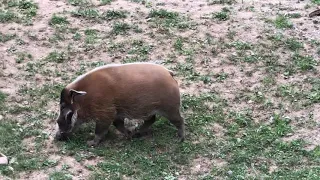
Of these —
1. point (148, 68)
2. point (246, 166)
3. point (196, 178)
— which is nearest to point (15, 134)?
point (148, 68)

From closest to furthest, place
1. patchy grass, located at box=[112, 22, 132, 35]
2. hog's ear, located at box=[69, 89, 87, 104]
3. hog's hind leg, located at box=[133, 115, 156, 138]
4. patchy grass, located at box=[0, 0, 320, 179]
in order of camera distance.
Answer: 1. patchy grass, located at box=[0, 0, 320, 179]
2. hog's ear, located at box=[69, 89, 87, 104]
3. hog's hind leg, located at box=[133, 115, 156, 138]
4. patchy grass, located at box=[112, 22, 132, 35]

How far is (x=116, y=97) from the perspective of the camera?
20.7 ft

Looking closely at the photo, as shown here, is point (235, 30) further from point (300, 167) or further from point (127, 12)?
point (300, 167)

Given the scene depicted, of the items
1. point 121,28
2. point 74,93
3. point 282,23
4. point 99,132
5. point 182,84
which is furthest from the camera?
point 282,23

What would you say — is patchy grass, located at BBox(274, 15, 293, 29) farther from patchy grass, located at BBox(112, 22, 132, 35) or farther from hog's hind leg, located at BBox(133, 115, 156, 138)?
hog's hind leg, located at BBox(133, 115, 156, 138)

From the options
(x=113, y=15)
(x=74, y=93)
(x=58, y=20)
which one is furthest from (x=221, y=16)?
(x=74, y=93)

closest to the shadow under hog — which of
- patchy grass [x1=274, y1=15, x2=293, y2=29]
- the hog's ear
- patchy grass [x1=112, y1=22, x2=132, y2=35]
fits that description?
the hog's ear

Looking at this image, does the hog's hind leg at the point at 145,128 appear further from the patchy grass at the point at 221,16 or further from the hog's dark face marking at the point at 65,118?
the patchy grass at the point at 221,16

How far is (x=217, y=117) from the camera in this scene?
23.0ft

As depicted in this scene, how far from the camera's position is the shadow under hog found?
629 centimetres

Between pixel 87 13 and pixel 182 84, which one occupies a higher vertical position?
pixel 87 13

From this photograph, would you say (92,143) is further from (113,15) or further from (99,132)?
(113,15)

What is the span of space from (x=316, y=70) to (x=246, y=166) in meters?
2.55

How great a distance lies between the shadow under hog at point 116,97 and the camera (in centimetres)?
629
